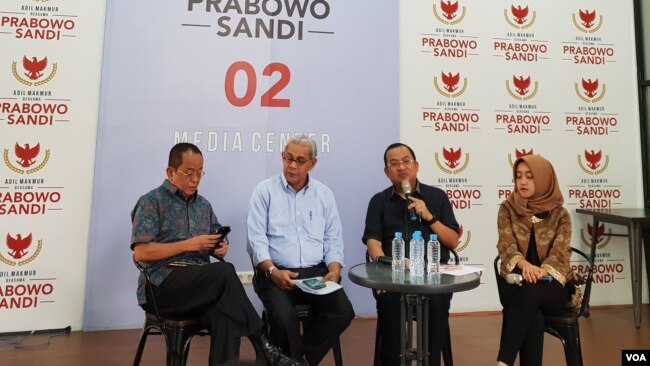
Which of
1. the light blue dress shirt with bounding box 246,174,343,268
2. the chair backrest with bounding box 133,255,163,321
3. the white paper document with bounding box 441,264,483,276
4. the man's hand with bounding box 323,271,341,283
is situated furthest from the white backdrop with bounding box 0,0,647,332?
the white paper document with bounding box 441,264,483,276

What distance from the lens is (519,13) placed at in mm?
3820

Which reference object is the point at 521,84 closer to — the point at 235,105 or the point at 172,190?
the point at 235,105

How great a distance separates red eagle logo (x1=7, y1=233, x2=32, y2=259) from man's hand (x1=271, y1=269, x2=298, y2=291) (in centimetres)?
186

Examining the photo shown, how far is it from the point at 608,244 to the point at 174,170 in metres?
3.57

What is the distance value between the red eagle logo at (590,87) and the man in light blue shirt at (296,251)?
2624 mm

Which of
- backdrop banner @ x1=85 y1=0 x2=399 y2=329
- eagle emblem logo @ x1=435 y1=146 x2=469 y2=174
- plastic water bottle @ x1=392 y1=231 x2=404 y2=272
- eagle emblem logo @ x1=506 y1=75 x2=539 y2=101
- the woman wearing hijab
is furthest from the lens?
eagle emblem logo @ x1=506 y1=75 x2=539 y2=101

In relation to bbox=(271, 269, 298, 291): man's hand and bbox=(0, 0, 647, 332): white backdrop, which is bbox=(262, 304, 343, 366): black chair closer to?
bbox=(271, 269, 298, 291): man's hand

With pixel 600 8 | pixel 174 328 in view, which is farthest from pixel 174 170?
pixel 600 8

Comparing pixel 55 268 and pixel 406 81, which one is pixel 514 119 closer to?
pixel 406 81

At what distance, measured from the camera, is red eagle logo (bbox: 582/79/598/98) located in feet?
12.7

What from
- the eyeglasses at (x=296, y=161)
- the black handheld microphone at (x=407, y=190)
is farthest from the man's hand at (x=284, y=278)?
the black handheld microphone at (x=407, y=190)

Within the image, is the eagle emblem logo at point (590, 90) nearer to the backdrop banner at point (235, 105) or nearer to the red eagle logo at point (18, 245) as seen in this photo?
the backdrop banner at point (235, 105)

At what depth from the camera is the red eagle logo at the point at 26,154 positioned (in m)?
3.07

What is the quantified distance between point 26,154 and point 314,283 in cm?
224
